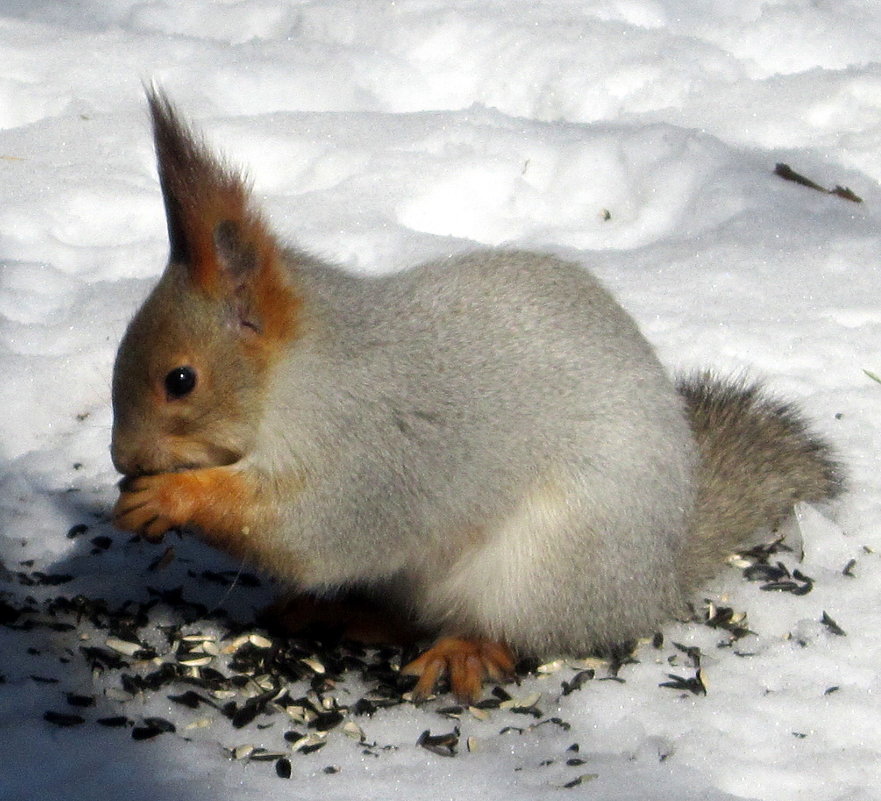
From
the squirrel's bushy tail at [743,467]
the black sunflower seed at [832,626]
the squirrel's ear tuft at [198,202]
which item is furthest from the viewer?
the squirrel's bushy tail at [743,467]

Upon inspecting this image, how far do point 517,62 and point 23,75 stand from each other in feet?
5.28

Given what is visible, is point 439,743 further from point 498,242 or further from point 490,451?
point 498,242

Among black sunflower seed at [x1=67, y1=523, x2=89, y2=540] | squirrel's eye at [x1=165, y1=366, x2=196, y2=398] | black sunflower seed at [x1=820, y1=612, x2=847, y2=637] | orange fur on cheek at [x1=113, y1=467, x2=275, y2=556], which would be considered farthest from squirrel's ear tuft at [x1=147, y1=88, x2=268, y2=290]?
black sunflower seed at [x1=820, y1=612, x2=847, y2=637]

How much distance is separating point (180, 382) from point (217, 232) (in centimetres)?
24

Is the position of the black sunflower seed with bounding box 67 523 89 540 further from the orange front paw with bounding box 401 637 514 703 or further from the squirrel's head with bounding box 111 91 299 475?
the orange front paw with bounding box 401 637 514 703

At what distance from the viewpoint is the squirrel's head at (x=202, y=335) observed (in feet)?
6.70

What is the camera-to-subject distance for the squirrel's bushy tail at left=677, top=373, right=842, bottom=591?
8.55ft

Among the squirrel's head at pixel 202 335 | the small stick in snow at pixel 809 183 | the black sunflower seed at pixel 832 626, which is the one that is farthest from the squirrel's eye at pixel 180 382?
the small stick in snow at pixel 809 183

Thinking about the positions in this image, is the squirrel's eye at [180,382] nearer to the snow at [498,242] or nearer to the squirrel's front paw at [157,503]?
the squirrel's front paw at [157,503]

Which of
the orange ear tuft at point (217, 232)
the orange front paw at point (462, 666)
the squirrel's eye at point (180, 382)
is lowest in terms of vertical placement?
the orange front paw at point (462, 666)

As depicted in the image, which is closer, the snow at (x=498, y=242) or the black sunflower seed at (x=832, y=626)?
the snow at (x=498, y=242)

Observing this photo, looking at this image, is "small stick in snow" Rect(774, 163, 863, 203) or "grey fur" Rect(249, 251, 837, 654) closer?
"grey fur" Rect(249, 251, 837, 654)

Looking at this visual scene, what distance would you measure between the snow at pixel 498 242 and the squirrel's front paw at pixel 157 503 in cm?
30

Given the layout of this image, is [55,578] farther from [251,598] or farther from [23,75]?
[23,75]
